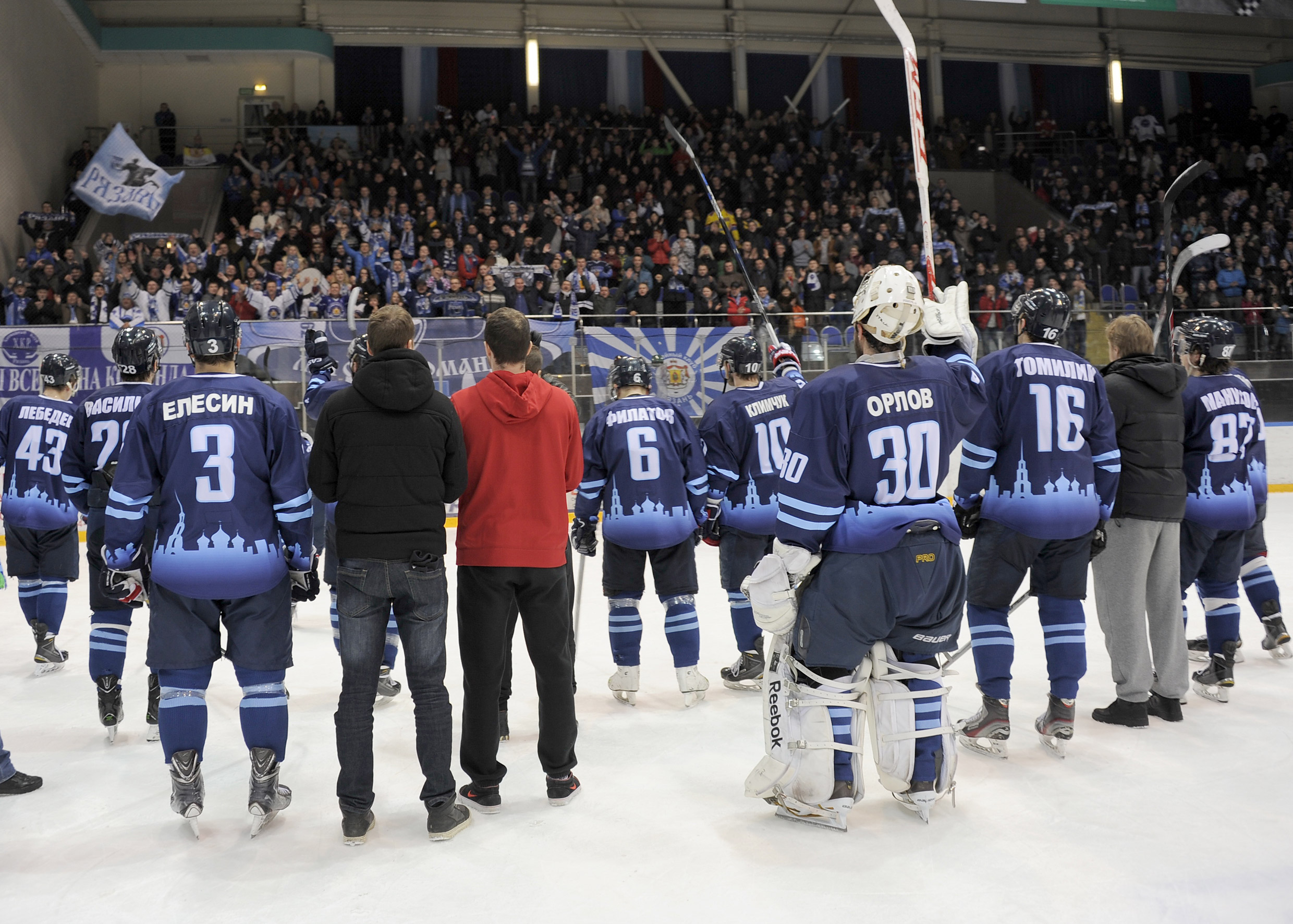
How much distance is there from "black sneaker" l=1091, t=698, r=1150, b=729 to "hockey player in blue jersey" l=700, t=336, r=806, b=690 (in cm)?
161

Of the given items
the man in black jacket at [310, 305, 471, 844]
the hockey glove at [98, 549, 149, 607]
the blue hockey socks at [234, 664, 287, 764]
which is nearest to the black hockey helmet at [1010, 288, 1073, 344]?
the man in black jacket at [310, 305, 471, 844]

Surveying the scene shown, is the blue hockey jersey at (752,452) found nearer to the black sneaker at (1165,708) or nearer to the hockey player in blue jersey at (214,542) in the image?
the black sneaker at (1165,708)

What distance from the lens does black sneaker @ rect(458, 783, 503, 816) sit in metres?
3.75

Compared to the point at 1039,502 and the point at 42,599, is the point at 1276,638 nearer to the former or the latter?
the point at 1039,502

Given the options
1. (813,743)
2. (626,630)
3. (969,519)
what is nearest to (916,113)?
(969,519)

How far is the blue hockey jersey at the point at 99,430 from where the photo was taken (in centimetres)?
464

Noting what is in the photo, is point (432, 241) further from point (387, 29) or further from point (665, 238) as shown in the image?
point (387, 29)

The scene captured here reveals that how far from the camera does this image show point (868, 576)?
3.40m

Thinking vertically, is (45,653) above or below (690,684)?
above

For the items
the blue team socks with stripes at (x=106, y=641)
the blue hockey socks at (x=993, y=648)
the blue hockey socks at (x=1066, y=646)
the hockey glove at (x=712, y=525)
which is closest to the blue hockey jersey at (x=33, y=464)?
the blue team socks with stripes at (x=106, y=641)

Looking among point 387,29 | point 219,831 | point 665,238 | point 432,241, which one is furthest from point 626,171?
point 219,831

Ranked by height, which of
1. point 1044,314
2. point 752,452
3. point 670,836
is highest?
point 1044,314

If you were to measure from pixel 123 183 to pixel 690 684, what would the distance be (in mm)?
12446

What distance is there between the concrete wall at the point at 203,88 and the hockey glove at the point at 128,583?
18.4 m
